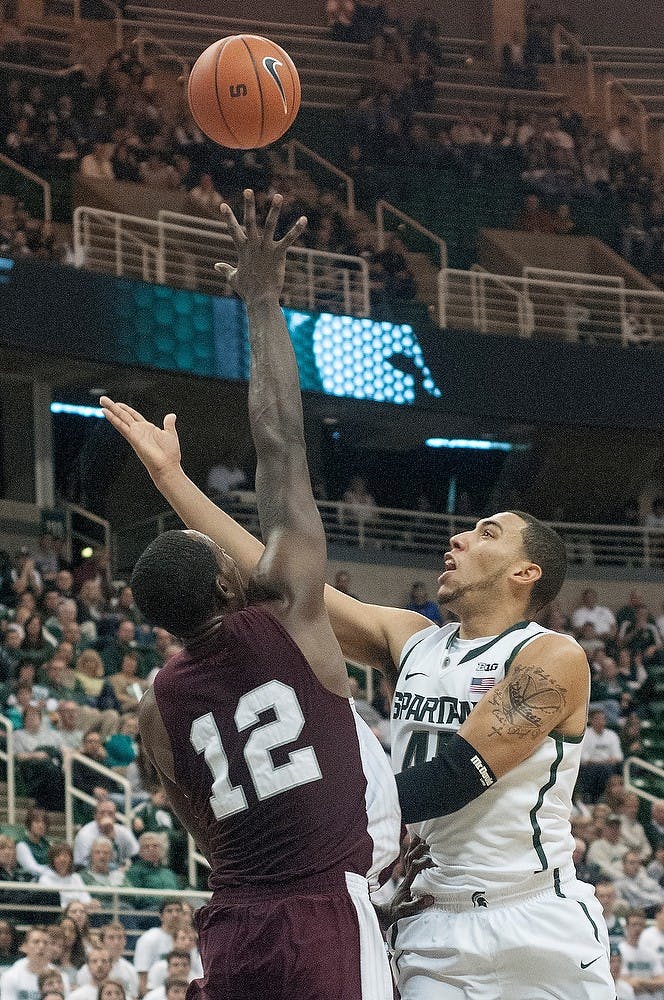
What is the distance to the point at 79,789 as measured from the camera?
41.2 feet

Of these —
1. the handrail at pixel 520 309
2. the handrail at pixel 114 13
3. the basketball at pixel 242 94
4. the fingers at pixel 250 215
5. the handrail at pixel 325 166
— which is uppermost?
the handrail at pixel 114 13

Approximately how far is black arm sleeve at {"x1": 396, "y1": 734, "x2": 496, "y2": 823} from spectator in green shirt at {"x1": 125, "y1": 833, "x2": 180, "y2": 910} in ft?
24.9

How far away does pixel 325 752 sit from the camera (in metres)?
3.68

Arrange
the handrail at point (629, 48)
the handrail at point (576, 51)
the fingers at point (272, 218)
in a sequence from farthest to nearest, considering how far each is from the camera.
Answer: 1. the handrail at point (629, 48)
2. the handrail at point (576, 51)
3. the fingers at point (272, 218)

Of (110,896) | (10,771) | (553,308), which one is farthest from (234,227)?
(553,308)

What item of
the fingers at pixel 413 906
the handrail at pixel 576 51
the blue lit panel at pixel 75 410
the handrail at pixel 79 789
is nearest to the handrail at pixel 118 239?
the blue lit panel at pixel 75 410

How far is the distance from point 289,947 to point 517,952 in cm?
104

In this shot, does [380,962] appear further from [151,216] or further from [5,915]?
[151,216]

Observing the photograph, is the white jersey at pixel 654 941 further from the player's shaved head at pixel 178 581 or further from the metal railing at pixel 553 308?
the metal railing at pixel 553 308

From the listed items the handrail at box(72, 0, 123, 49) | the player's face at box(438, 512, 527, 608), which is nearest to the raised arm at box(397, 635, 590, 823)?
the player's face at box(438, 512, 527, 608)

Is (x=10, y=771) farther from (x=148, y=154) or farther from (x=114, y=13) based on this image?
(x=114, y=13)

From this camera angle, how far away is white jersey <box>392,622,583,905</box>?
449cm

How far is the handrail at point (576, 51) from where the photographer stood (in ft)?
88.3

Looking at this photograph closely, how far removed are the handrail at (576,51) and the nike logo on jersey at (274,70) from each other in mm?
20712
